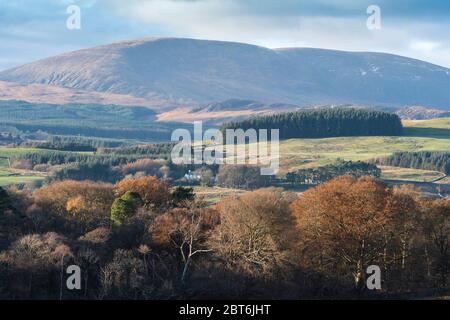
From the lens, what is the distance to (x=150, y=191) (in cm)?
7231

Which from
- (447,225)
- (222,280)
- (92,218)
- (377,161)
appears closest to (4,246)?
(92,218)

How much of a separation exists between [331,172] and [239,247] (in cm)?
9146

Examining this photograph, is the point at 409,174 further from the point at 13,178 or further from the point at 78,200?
the point at 78,200

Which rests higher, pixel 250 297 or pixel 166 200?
pixel 166 200

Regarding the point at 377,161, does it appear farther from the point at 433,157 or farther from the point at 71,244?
the point at 71,244

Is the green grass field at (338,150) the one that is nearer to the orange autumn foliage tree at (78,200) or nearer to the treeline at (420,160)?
the treeline at (420,160)

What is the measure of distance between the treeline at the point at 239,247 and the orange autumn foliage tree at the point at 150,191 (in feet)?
9.50

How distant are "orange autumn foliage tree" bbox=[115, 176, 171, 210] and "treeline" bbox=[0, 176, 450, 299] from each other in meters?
2.89

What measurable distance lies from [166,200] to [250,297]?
22.7m

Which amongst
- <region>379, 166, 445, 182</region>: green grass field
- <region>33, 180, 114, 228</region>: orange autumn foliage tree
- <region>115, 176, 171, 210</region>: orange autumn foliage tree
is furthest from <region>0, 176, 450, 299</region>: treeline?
<region>379, 166, 445, 182</region>: green grass field

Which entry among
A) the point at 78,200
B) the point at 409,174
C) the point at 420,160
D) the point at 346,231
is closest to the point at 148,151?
the point at 420,160

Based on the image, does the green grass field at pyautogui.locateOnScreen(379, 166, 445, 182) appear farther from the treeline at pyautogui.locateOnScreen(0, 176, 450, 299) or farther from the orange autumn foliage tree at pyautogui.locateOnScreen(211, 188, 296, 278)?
the orange autumn foliage tree at pyautogui.locateOnScreen(211, 188, 296, 278)
